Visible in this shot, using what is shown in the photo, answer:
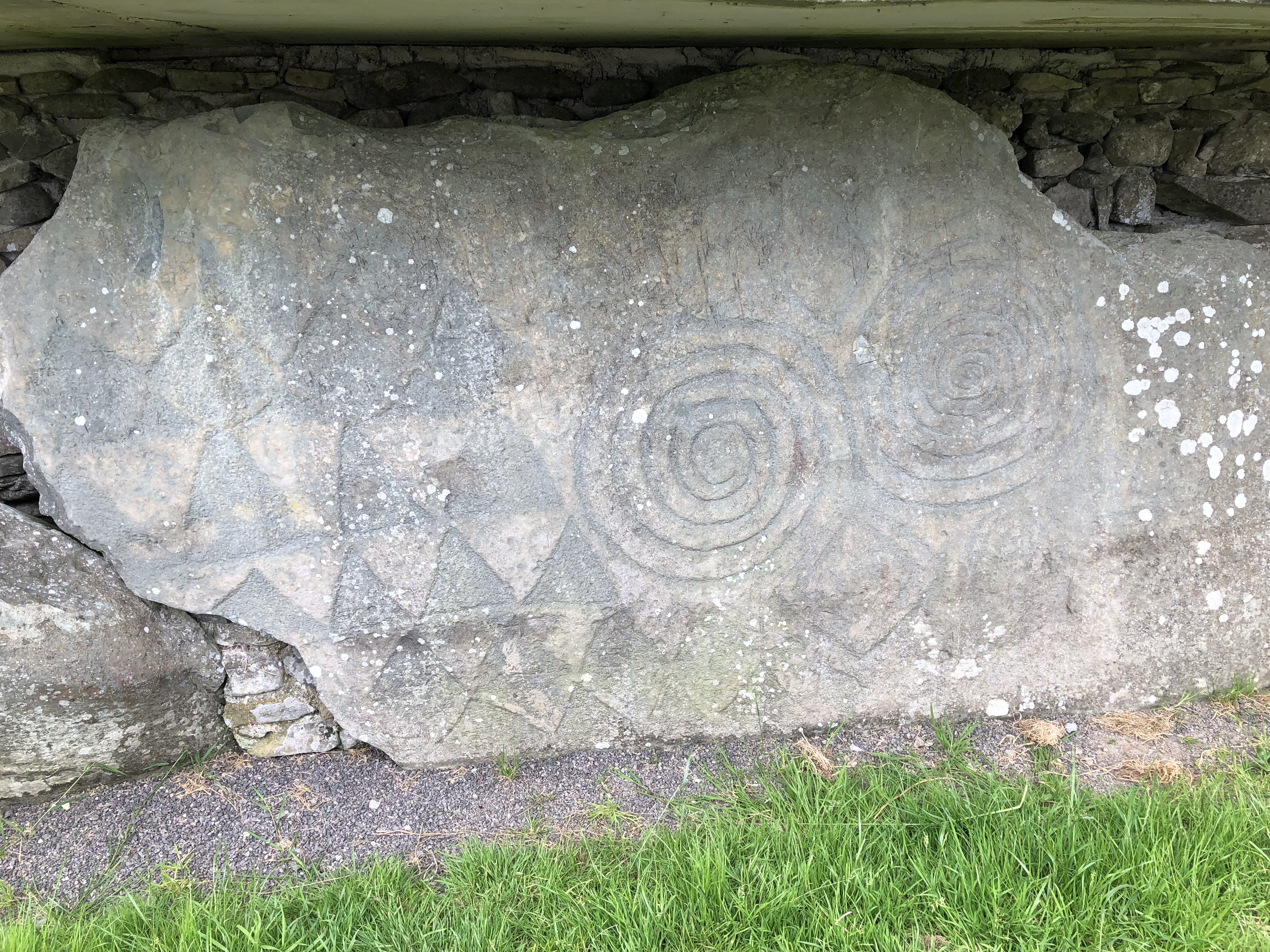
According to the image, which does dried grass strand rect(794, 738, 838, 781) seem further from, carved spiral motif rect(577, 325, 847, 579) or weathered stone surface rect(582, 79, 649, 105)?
weathered stone surface rect(582, 79, 649, 105)

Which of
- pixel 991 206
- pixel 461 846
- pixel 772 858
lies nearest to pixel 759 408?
pixel 991 206

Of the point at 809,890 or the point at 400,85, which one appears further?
the point at 400,85

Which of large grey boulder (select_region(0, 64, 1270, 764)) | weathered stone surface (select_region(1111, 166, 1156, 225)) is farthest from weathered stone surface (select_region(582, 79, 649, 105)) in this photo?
weathered stone surface (select_region(1111, 166, 1156, 225))

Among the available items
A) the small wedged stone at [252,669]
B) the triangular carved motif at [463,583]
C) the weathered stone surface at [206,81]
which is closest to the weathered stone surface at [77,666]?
the small wedged stone at [252,669]

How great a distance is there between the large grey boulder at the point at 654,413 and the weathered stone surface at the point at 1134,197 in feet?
2.07

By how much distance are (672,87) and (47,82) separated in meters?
1.70

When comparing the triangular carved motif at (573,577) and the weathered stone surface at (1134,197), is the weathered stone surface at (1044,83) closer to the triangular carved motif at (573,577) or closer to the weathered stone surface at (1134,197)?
the weathered stone surface at (1134,197)

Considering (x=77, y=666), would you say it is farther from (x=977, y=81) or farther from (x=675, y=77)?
(x=977, y=81)

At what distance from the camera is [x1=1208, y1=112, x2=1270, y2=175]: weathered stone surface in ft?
10.0

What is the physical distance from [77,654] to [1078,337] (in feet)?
9.39

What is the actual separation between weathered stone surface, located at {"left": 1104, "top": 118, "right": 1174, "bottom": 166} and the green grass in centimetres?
203

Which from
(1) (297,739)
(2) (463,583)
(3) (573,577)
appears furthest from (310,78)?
(1) (297,739)

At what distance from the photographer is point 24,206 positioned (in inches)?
100

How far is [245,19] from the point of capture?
6.70ft
